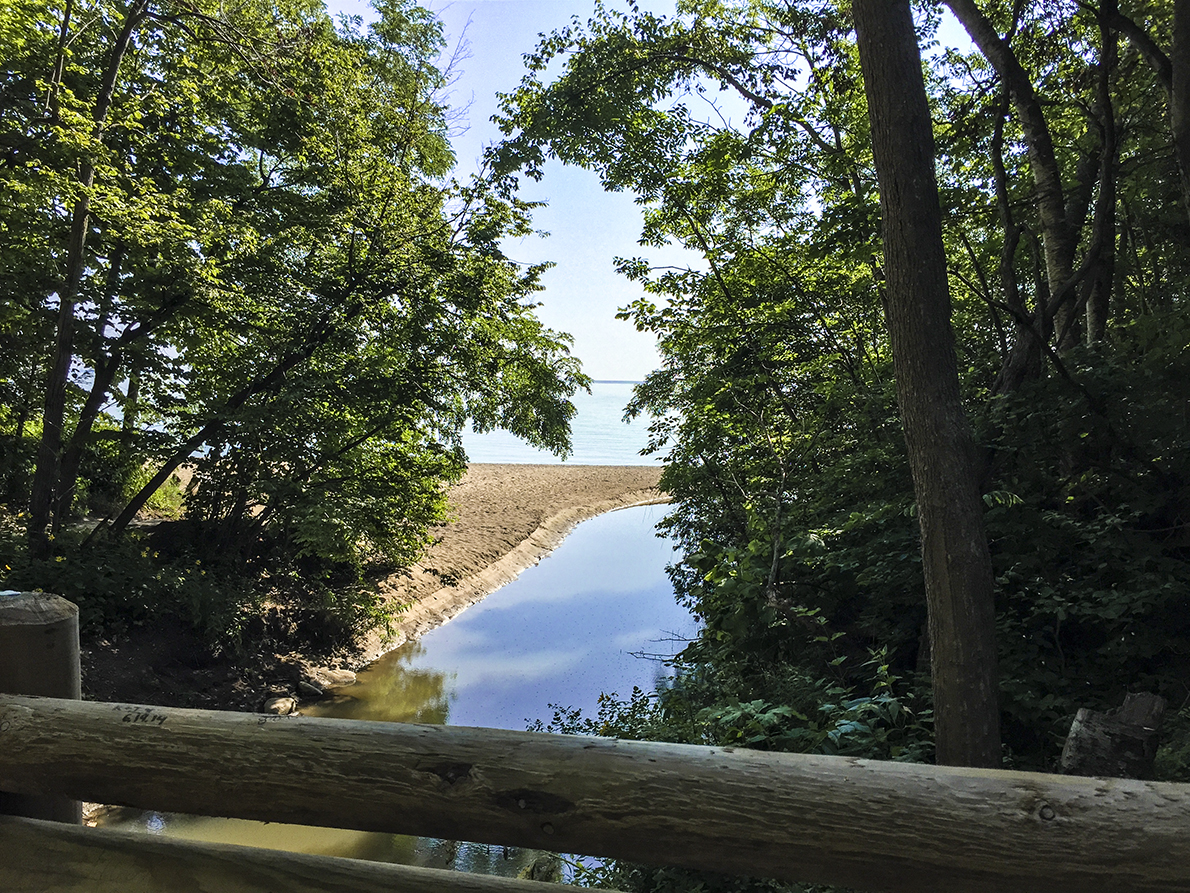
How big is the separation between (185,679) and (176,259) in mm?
4156

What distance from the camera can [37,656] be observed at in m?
1.86

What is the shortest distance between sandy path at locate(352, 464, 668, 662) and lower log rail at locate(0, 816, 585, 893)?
27.6 ft

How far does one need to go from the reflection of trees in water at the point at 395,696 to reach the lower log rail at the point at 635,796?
6.36 m

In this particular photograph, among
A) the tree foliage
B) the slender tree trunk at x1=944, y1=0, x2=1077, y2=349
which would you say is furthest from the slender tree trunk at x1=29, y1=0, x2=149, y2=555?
the slender tree trunk at x1=944, y1=0, x2=1077, y2=349

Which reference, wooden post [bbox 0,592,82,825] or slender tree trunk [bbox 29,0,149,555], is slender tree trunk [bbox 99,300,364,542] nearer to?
slender tree trunk [bbox 29,0,149,555]

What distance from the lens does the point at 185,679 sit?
7258mm

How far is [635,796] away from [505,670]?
861 centimetres

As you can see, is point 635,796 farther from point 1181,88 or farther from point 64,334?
point 64,334

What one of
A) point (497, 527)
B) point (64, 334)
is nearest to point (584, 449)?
point (497, 527)

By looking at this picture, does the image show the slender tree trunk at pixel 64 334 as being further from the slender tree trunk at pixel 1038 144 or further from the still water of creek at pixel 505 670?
the slender tree trunk at pixel 1038 144

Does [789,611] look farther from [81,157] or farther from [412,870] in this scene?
[81,157]

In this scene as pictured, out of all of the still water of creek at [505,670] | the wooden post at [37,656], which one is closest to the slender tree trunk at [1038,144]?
the wooden post at [37,656]

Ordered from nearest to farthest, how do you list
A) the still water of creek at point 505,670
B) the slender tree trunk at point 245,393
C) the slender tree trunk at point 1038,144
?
1. the slender tree trunk at point 1038,144
2. the still water of creek at point 505,670
3. the slender tree trunk at point 245,393

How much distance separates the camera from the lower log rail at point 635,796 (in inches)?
49.3
